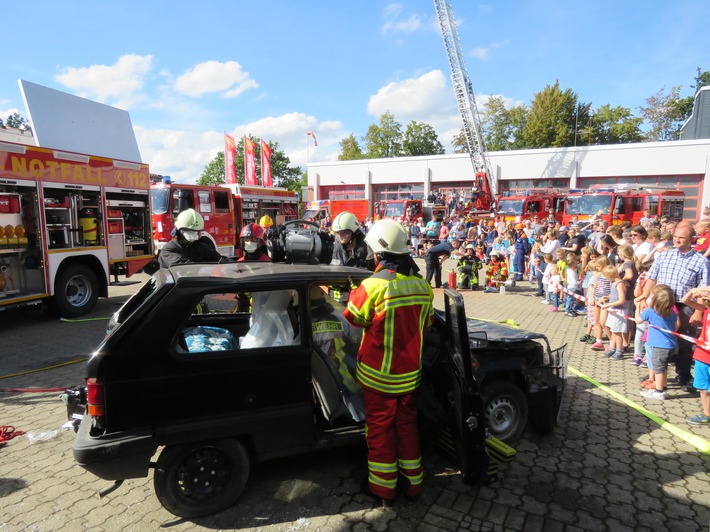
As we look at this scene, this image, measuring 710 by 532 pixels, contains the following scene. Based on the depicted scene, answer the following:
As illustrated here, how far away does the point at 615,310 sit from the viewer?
5.92 metres

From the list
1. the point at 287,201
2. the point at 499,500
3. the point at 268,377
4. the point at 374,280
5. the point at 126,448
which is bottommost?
the point at 499,500

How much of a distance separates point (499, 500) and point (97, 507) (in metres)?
2.65

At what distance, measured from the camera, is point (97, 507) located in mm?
2854

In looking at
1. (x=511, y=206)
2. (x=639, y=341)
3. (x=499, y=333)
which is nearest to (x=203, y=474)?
(x=499, y=333)

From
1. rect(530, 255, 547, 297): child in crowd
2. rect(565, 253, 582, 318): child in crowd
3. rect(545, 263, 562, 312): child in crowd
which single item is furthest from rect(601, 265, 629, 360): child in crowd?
rect(530, 255, 547, 297): child in crowd

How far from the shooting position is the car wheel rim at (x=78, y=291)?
796 centimetres

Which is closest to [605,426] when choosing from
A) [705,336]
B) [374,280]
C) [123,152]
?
[705,336]

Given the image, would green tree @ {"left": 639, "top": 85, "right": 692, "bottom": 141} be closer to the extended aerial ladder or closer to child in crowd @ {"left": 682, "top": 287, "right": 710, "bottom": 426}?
the extended aerial ladder

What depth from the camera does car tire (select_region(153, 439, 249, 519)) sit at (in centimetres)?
265

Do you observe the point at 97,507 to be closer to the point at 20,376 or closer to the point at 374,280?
the point at 374,280

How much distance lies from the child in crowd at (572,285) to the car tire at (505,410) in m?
5.48

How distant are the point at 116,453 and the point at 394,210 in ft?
72.2

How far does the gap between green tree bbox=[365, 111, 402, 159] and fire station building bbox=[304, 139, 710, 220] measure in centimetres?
1943

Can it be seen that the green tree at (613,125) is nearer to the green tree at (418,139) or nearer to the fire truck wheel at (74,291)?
the green tree at (418,139)
